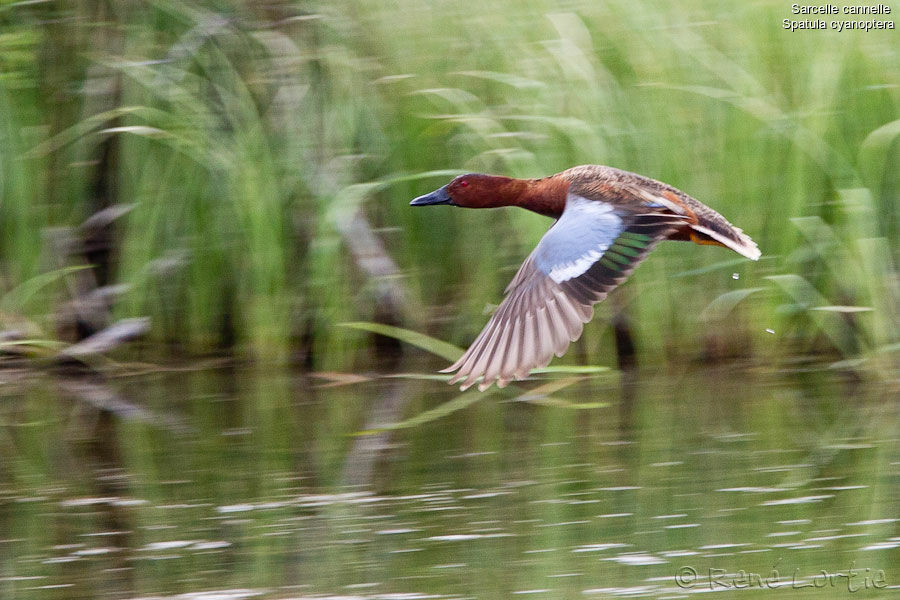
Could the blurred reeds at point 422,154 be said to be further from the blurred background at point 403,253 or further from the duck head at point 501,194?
the duck head at point 501,194

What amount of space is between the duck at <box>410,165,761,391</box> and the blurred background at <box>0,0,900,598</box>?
82 cm

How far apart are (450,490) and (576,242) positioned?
3.28ft

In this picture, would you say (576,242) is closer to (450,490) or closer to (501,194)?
(501,194)

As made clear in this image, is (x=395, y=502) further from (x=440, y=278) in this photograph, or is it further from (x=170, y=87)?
(x=170, y=87)

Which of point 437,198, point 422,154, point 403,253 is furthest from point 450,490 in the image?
point 422,154

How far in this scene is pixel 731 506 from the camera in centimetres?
462

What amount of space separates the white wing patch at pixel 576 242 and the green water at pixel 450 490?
801mm

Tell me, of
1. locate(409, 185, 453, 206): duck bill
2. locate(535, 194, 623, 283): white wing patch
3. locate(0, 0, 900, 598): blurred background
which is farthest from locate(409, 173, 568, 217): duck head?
locate(0, 0, 900, 598): blurred background

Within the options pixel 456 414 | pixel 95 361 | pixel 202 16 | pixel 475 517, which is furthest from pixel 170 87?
pixel 475 517

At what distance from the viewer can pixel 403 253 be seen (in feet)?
22.8

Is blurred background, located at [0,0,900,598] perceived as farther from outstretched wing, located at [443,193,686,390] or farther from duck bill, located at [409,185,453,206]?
duck bill, located at [409,185,453,206]

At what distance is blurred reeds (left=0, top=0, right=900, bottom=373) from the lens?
256 inches

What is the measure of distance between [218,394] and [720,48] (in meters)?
2.83

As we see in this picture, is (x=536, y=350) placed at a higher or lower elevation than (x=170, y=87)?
lower
